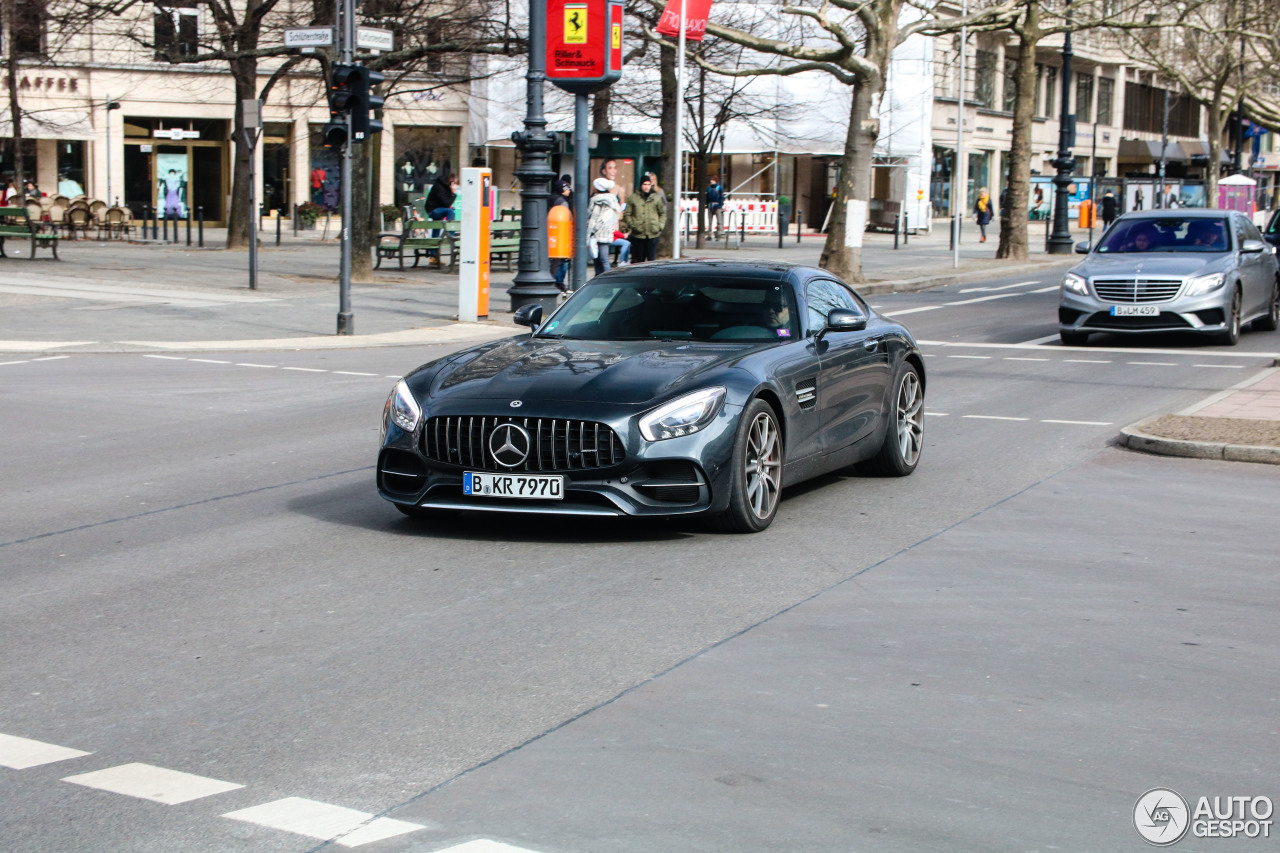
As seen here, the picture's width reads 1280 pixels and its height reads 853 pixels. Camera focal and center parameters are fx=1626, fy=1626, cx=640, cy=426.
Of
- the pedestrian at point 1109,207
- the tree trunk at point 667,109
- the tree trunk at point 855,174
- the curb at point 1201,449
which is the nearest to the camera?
the curb at point 1201,449

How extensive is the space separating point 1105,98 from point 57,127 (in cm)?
5859

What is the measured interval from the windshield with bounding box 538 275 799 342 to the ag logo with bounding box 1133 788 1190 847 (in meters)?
4.71

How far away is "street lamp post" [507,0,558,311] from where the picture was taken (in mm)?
22281

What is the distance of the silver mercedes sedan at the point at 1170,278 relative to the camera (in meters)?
18.9

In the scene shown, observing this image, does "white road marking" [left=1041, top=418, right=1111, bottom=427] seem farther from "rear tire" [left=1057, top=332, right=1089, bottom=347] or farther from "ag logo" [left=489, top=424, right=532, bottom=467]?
"rear tire" [left=1057, top=332, right=1089, bottom=347]

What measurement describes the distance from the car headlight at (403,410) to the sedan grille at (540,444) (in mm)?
228

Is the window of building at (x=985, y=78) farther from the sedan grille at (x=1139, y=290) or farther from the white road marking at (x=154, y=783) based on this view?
the white road marking at (x=154, y=783)

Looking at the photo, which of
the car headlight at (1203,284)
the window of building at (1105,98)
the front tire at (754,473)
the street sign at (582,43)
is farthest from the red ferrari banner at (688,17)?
the window of building at (1105,98)

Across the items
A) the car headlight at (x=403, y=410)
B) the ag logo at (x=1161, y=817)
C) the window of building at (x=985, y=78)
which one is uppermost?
the window of building at (x=985, y=78)

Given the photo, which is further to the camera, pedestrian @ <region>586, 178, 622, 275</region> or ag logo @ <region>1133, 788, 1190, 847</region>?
pedestrian @ <region>586, 178, 622, 275</region>

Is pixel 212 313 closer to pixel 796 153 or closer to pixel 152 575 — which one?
pixel 152 575

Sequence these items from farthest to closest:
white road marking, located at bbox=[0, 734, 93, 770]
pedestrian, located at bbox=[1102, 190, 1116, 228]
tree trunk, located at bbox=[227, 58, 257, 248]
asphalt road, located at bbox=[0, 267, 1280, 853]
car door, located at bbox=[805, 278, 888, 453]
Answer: pedestrian, located at bbox=[1102, 190, 1116, 228] → tree trunk, located at bbox=[227, 58, 257, 248] → car door, located at bbox=[805, 278, 888, 453] → white road marking, located at bbox=[0, 734, 93, 770] → asphalt road, located at bbox=[0, 267, 1280, 853]

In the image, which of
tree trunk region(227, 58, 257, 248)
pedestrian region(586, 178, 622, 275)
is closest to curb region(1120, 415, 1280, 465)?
pedestrian region(586, 178, 622, 275)

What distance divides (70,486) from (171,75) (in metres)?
47.0
